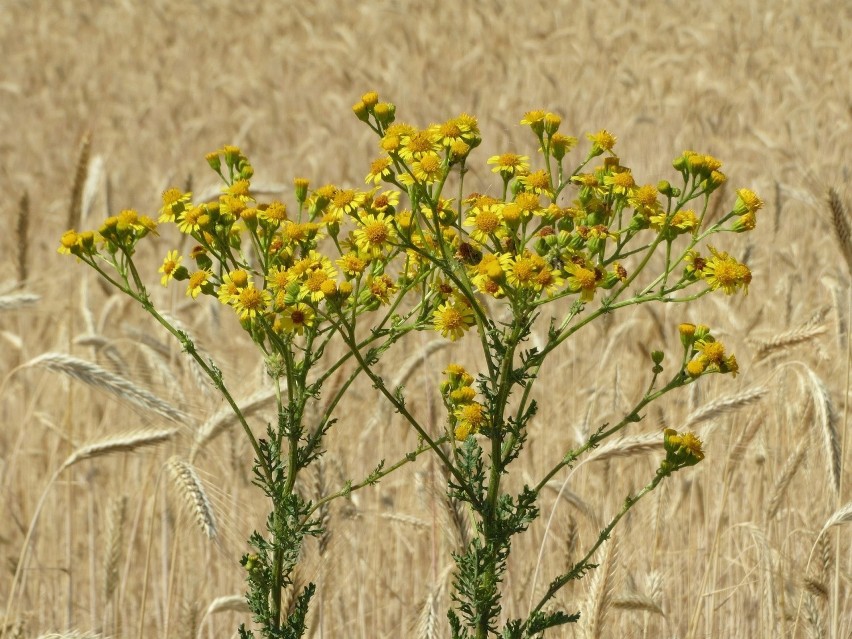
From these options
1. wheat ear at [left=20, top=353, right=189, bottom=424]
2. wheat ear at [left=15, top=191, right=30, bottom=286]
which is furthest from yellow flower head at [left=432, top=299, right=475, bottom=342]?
wheat ear at [left=15, top=191, right=30, bottom=286]

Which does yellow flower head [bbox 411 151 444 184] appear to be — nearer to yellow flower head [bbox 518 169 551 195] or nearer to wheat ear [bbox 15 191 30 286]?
yellow flower head [bbox 518 169 551 195]

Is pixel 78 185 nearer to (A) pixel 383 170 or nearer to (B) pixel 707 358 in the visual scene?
(A) pixel 383 170

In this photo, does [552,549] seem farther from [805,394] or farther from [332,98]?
[332,98]

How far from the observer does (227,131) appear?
8.87m

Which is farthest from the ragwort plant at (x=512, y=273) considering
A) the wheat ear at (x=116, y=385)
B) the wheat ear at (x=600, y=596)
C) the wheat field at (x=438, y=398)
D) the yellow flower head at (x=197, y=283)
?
the wheat ear at (x=116, y=385)

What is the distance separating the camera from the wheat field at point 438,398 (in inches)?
98.7

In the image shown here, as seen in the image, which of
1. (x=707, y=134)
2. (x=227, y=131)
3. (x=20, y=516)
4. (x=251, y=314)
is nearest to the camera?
(x=251, y=314)

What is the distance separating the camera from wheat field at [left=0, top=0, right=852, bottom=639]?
2.51 m

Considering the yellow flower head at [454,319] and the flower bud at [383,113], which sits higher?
the flower bud at [383,113]

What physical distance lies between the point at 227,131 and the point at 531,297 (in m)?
7.76

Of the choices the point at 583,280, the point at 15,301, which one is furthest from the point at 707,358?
the point at 15,301

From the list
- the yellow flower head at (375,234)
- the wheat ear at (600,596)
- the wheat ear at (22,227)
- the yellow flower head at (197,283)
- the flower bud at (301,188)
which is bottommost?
the wheat ear at (600,596)

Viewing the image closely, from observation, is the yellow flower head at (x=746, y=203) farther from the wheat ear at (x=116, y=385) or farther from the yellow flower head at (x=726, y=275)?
the wheat ear at (x=116, y=385)

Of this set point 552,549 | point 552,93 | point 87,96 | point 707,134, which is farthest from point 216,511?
point 87,96
